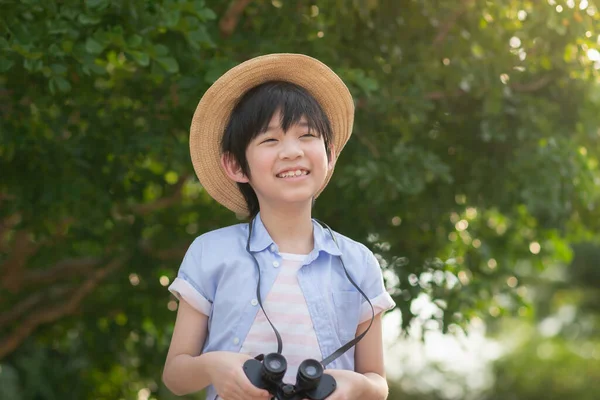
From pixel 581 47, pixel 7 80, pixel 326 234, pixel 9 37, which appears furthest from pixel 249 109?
pixel 581 47

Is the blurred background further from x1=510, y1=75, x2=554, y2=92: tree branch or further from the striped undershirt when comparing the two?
the striped undershirt

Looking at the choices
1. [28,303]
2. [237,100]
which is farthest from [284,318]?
A: [28,303]

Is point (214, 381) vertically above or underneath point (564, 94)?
underneath

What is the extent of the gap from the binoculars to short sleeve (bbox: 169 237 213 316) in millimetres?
291

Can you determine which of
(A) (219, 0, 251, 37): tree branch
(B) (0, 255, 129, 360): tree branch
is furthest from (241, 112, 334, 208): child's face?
(B) (0, 255, 129, 360): tree branch

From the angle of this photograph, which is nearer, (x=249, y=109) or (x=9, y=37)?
(x=249, y=109)

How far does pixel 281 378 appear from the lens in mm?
2115

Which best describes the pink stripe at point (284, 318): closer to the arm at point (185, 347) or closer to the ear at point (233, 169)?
the arm at point (185, 347)

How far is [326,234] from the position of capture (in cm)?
254

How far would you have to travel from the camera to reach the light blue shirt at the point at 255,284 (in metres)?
2.35

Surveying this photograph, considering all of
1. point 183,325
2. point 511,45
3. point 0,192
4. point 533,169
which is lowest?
point 183,325

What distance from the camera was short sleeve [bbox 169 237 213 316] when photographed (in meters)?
2.37

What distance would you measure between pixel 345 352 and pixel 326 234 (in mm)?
339

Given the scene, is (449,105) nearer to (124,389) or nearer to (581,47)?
(581,47)
